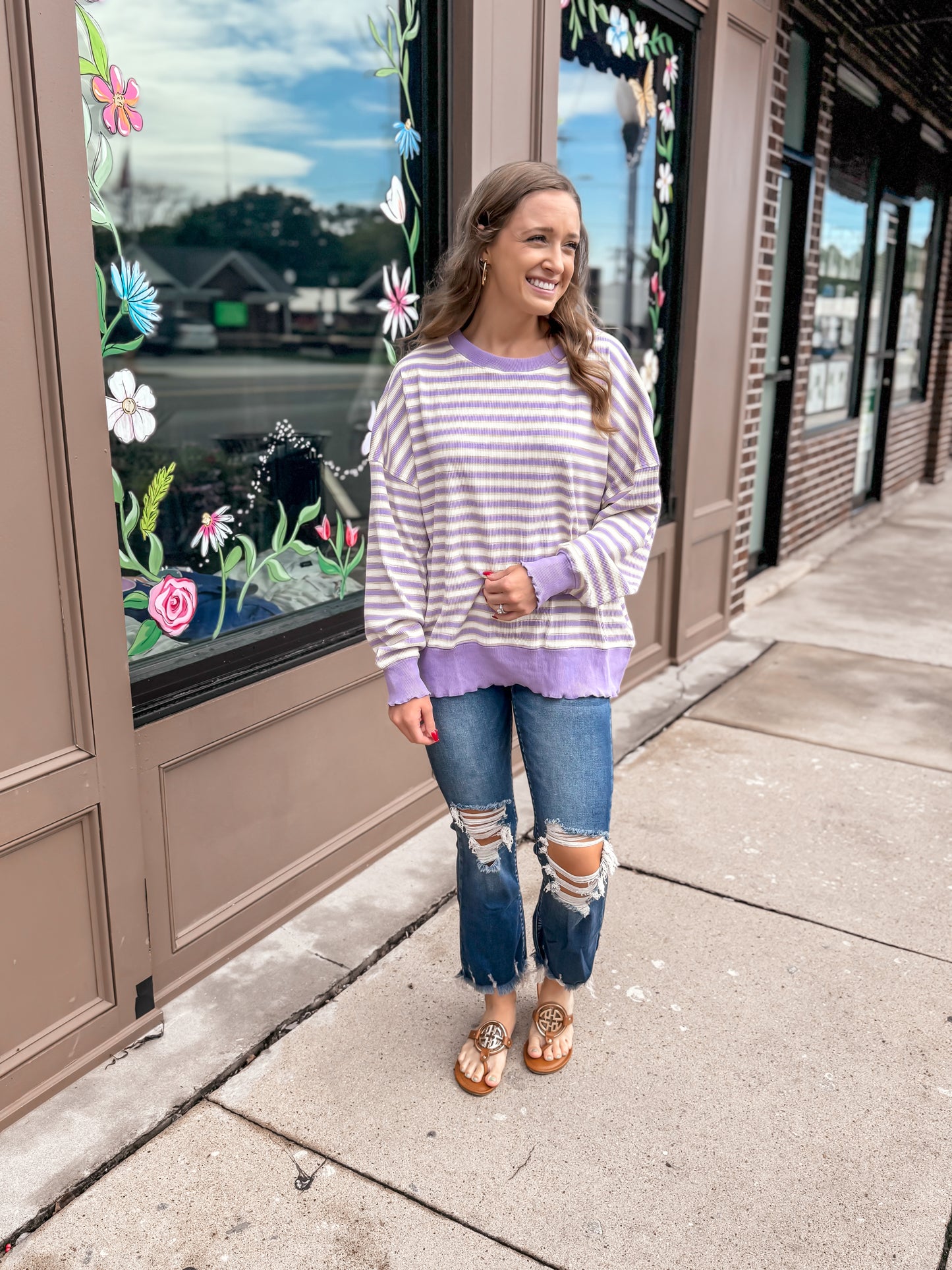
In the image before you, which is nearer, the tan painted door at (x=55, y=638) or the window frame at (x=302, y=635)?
the tan painted door at (x=55, y=638)

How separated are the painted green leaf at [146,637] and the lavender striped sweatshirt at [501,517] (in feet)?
2.57

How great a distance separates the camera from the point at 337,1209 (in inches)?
83.6

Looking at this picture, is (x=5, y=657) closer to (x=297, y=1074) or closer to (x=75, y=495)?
(x=75, y=495)

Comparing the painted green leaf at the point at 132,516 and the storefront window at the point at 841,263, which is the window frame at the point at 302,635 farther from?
the storefront window at the point at 841,263

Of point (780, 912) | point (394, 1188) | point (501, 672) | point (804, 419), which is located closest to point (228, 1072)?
point (394, 1188)

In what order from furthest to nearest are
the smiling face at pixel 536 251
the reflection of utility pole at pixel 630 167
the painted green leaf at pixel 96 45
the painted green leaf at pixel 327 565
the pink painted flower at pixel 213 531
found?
the reflection of utility pole at pixel 630 167, the painted green leaf at pixel 327 565, the pink painted flower at pixel 213 531, the painted green leaf at pixel 96 45, the smiling face at pixel 536 251

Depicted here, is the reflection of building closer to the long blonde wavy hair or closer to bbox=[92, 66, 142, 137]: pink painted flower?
bbox=[92, 66, 142, 137]: pink painted flower

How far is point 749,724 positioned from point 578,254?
290 centimetres

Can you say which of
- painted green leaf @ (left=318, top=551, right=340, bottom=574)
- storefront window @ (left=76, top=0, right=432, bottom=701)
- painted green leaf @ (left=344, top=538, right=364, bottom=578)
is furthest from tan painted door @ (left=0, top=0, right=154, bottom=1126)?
painted green leaf @ (left=344, top=538, right=364, bottom=578)

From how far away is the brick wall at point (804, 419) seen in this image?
19.3 feet

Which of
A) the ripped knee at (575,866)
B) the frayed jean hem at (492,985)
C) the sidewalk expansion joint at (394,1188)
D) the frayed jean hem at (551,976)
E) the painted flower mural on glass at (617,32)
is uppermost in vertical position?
the painted flower mural on glass at (617,32)

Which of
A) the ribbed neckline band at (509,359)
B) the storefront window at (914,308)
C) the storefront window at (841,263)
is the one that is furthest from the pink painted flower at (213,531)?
the storefront window at (914,308)

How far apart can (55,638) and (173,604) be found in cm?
51

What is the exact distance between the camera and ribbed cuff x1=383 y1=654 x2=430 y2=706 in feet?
7.04
